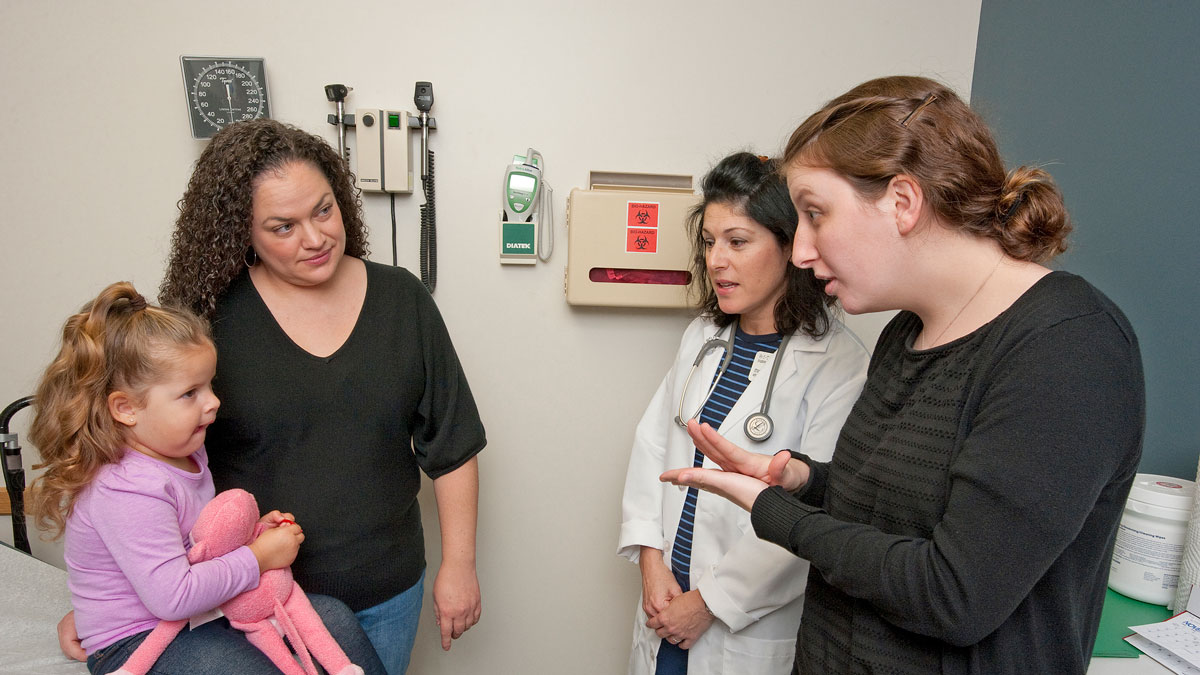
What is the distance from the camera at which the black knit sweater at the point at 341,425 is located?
46.8 inches

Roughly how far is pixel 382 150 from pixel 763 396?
1.05m

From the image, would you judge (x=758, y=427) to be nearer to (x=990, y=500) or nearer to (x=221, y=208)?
(x=990, y=500)

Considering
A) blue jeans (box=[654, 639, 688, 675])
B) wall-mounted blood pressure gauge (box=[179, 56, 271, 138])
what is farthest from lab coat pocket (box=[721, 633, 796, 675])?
wall-mounted blood pressure gauge (box=[179, 56, 271, 138])

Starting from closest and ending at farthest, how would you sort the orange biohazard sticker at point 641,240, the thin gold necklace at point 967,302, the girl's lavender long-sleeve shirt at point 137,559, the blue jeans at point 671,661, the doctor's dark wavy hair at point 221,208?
the thin gold necklace at point 967,302
the girl's lavender long-sleeve shirt at point 137,559
the doctor's dark wavy hair at point 221,208
the blue jeans at point 671,661
the orange biohazard sticker at point 641,240

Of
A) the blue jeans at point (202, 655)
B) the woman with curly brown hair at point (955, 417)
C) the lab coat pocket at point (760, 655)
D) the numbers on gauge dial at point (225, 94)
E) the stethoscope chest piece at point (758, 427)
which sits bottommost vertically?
the lab coat pocket at point (760, 655)

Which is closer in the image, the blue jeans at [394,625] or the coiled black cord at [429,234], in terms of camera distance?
the blue jeans at [394,625]

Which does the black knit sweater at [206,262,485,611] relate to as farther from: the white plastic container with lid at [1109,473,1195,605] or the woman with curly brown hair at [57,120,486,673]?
the white plastic container with lid at [1109,473,1195,605]

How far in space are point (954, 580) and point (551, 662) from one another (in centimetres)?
148

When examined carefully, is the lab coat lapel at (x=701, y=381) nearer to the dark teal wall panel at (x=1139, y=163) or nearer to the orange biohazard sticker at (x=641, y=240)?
the orange biohazard sticker at (x=641, y=240)

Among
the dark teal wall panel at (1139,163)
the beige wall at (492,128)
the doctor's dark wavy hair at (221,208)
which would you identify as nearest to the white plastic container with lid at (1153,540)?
the dark teal wall panel at (1139,163)

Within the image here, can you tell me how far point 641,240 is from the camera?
166 cm

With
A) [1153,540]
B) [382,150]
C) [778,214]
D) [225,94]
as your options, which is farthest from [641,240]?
[1153,540]

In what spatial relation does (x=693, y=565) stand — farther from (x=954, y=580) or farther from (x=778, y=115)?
(x=778, y=115)

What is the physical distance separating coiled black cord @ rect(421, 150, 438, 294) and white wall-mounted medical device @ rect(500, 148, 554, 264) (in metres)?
0.17
